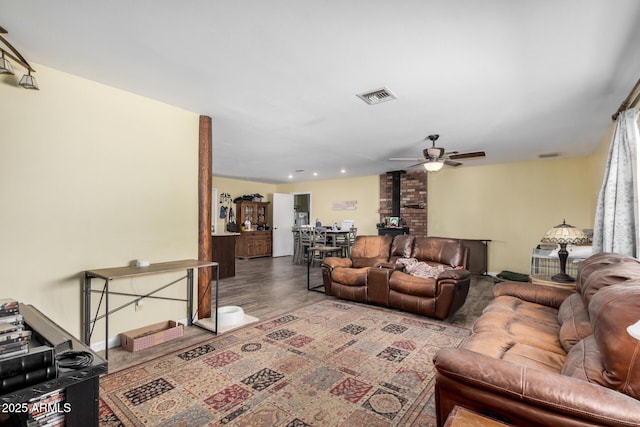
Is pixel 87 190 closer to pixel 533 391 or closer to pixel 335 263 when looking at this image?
pixel 335 263

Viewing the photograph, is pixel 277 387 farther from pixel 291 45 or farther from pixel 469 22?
pixel 469 22

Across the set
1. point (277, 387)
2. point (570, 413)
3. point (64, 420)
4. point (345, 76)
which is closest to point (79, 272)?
point (64, 420)

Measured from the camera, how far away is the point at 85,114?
264 cm

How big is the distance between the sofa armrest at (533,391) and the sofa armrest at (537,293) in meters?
1.79

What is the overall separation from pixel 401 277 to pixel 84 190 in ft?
11.2

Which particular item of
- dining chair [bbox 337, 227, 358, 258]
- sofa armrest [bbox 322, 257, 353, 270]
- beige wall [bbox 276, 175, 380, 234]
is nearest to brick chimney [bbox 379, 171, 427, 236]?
beige wall [bbox 276, 175, 380, 234]

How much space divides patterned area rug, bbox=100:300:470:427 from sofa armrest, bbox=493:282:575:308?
2.12 feet

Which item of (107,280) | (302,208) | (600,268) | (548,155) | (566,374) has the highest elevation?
(548,155)

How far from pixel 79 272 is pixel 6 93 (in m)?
1.45

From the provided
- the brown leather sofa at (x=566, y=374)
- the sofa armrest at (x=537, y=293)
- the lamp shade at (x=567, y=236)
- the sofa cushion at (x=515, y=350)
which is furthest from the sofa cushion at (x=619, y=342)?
the lamp shade at (x=567, y=236)

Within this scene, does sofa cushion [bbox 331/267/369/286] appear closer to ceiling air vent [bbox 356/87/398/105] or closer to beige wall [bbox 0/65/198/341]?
beige wall [bbox 0/65/198/341]

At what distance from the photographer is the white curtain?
247 centimetres

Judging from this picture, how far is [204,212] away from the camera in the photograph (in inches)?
137

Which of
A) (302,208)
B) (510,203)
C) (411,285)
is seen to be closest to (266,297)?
(411,285)
